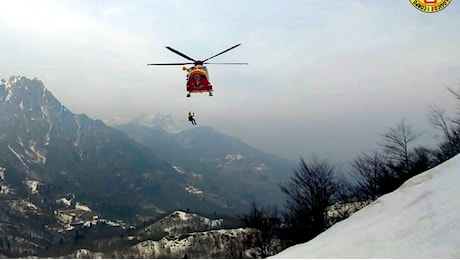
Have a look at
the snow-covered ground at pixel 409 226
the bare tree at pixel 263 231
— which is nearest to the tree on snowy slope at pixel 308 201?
the bare tree at pixel 263 231

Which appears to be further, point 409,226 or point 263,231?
point 263,231

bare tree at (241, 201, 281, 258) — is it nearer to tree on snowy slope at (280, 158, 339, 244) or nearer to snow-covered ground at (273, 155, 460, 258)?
tree on snowy slope at (280, 158, 339, 244)

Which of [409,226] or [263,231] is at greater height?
[263,231]

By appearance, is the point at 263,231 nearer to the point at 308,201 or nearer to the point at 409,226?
the point at 308,201

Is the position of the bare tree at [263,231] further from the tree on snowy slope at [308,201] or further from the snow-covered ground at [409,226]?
the snow-covered ground at [409,226]

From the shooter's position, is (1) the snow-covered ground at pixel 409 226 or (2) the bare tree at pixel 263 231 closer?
(1) the snow-covered ground at pixel 409 226

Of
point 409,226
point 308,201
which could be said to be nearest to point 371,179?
point 308,201
